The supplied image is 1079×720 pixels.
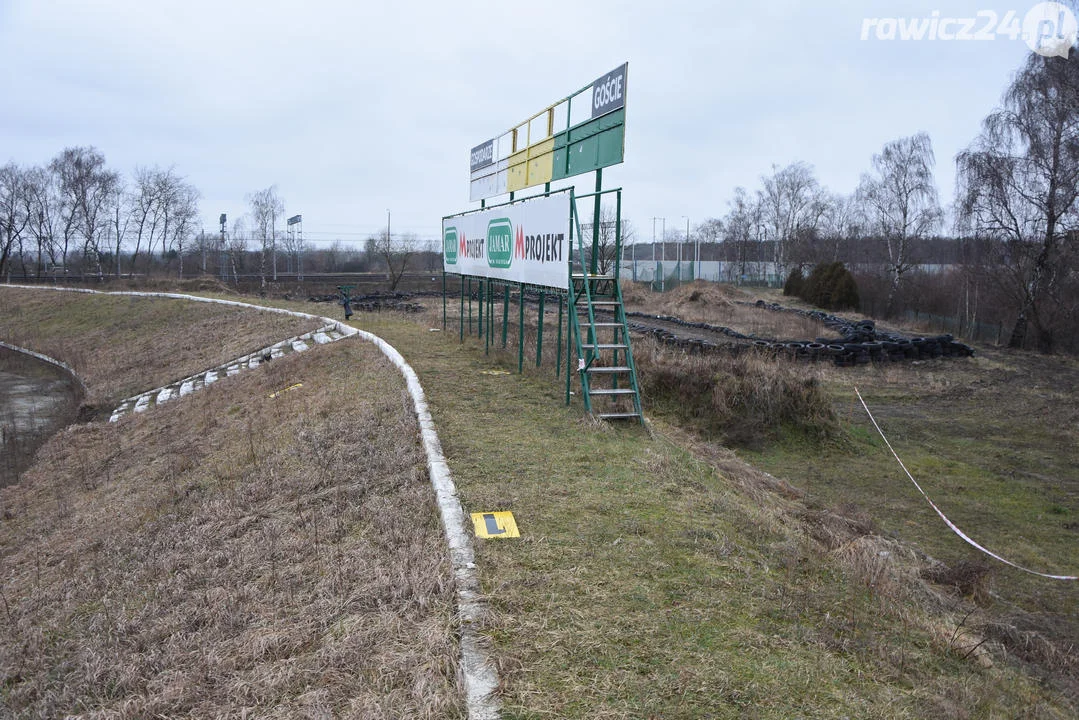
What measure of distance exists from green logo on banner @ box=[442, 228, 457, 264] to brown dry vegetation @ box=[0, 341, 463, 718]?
6622 millimetres

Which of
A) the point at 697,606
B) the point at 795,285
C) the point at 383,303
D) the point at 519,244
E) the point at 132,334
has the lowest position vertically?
the point at 132,334

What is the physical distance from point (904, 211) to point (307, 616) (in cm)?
4583

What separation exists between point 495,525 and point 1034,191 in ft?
98.6

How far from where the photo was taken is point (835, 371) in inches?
778

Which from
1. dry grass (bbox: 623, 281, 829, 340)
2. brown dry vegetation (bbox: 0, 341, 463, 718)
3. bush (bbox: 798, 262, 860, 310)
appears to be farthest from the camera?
bush (bbox: 798, 262, 860, 310)

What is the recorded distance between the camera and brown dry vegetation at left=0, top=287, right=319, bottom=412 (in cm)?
2166

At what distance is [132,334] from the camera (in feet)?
95.0

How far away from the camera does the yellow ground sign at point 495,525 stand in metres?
5.53

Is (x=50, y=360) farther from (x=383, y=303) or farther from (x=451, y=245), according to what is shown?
(x=451, y=245)

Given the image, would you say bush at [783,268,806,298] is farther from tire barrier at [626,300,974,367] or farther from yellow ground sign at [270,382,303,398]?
yellow ground sign at [270,382,303,398]

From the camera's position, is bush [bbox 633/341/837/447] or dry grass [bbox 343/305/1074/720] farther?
bush [bbox 633/341/837/447]

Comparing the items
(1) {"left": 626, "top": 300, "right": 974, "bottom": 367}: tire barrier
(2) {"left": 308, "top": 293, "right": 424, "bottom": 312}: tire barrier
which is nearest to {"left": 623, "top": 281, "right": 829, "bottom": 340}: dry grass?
(1) {"left": 626, "top": 300, "right": 974, "bottom": 367}: tire barrier

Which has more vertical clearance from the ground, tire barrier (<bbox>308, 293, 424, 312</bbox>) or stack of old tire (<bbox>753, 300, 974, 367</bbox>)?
tire barrier (<bbox>308, 293, 424, 312</bbox>)

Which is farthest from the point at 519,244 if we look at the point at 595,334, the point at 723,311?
the point at 723,311
